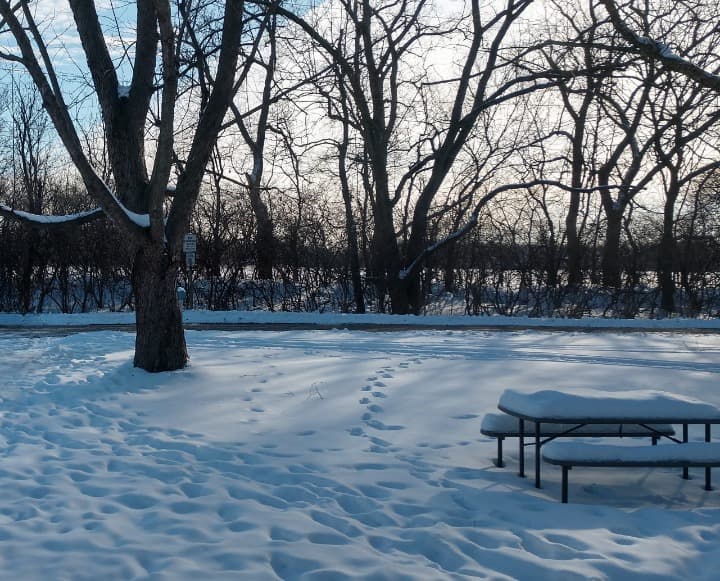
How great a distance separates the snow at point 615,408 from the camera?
17.7 feet

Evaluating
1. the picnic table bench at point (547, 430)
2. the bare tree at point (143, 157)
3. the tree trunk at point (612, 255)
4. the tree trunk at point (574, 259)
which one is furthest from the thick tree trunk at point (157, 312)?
the tree trunk at point (612, 255)

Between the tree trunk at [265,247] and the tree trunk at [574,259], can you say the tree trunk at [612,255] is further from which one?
the tree trunk at [265,247]

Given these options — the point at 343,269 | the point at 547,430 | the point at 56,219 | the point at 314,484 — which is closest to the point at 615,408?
the point at 547,430

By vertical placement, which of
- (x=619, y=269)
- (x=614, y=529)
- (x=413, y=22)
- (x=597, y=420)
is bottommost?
(x=614, y=529)

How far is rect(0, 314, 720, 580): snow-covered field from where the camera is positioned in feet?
13.2

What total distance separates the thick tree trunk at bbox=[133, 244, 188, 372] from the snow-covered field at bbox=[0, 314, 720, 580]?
11.9 inches

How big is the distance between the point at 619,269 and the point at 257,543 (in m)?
21.2

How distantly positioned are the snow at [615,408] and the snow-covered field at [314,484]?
1.93 ft

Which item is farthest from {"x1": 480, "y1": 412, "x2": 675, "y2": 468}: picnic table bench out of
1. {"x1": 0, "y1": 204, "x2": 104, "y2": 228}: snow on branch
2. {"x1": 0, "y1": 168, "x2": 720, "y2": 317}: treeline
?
{"x1": 0, "y1": 168, "x2": 720, "y2": 317}: treeline

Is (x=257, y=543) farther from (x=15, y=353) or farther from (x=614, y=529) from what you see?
(x=15, y=353)

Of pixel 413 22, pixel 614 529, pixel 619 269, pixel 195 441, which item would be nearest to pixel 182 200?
pixel 195 441

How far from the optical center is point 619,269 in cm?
2350

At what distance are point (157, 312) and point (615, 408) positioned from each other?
6460mm

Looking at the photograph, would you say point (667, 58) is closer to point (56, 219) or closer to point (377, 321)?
point (56, 219)
